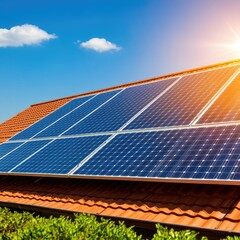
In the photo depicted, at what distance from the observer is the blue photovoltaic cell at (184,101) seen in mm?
8773

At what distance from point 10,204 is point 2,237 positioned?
9.88 feet

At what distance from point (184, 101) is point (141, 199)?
3.79 meters

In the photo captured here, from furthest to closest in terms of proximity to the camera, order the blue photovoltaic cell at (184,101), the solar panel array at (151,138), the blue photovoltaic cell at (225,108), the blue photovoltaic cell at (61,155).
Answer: the blue photovoltaic cell at (61,155) → the blue photovoltaic cell at (184,101) → the blue photovoltaic cell at (225,108) → the solar panel array at (151,138)

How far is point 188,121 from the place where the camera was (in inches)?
321

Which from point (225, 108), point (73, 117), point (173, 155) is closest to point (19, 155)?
point (73, 117)

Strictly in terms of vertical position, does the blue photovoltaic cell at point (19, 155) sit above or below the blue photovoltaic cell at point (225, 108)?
below

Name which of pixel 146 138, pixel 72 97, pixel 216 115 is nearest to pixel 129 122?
pixel 146 138

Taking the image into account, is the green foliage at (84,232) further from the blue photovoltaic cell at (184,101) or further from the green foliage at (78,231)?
Answer: the blue photovoltaic cell at (184,101)

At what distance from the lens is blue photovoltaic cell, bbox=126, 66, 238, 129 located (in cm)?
877

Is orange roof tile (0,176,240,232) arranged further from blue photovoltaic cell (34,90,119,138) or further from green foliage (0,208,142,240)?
blue photovoltaic cell (34,90,119,138)

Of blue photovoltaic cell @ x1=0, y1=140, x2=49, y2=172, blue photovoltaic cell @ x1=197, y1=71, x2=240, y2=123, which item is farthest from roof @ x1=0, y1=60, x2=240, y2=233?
blue photovoltaic cell @ x1=197, y1=71, x2=240, y2=123

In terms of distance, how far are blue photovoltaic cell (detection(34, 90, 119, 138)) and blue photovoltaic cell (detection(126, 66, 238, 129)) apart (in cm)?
359

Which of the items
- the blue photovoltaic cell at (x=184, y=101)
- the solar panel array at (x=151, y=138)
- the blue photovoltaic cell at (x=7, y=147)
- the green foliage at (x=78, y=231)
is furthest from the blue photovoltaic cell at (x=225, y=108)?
the blue photovoltaic cell at (x=7, y=147)

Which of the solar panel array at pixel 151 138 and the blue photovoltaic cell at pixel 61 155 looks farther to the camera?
the blue photovoltaic cell at pixel 61 155
